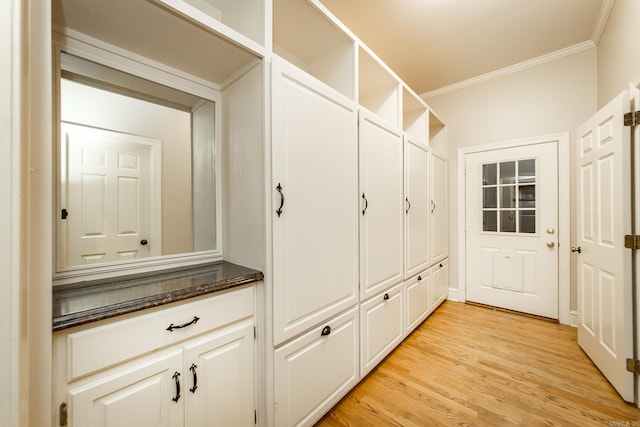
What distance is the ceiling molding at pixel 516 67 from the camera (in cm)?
261

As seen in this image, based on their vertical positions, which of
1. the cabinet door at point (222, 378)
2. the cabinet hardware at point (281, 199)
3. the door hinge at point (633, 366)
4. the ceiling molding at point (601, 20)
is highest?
the ceiling molding at point (601, 20)

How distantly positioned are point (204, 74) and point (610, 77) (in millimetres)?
3200

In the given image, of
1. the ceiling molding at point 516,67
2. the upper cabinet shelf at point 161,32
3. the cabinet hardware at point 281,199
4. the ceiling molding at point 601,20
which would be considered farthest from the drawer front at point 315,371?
the ceiling molding at point 516,67

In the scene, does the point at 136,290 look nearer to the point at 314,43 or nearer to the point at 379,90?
the point at 314,43

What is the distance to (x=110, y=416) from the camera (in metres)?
0.87

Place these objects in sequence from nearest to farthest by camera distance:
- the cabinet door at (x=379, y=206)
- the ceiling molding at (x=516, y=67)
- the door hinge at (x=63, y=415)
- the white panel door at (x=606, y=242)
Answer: the door hinge at (x=63, y=415) → the white panel door at (x=606, y=242) → the cabinet door at (x=379, y=206) → the ceiling molding at (x=516, y=67)

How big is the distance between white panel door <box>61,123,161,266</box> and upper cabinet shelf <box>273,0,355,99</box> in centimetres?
106

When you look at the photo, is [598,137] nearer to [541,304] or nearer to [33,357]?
[541,304]

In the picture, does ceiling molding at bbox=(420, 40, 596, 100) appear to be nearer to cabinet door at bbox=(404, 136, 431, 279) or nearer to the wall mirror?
cabinet door at bbox=(404, 136, 431, 279)

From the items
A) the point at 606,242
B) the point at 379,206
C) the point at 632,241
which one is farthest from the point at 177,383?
the point at 606,242

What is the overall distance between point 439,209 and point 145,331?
2.99 metres

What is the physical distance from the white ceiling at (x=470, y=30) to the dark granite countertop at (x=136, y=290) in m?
2.20

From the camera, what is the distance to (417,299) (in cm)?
255

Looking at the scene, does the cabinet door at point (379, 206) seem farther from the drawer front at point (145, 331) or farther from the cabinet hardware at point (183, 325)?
the cabinet hardware at point (183, 325)
